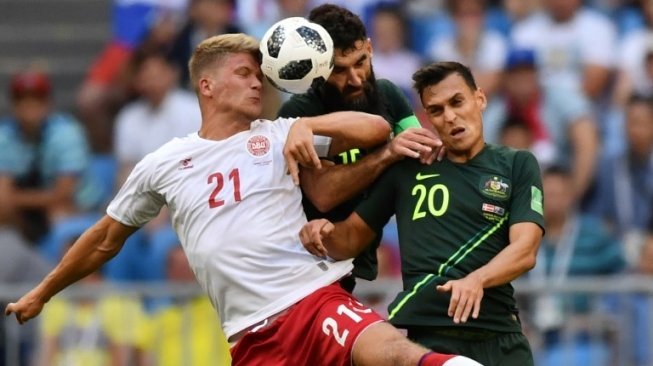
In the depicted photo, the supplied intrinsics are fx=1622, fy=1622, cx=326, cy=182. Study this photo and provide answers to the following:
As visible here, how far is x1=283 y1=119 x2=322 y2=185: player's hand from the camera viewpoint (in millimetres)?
7859

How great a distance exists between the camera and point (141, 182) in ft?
27.2

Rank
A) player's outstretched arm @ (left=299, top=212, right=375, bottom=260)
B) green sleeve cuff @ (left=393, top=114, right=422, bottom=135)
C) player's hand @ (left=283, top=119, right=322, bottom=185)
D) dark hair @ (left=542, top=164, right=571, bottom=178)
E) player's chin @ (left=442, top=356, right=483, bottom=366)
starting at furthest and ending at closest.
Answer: dark hair @ (left=542, top=164, right=571, bottom=178), green sleeve cuff @ (left=393, top=114, right=422, bottom=135), player's outstretched arm @ (left=299, top=212, right=375, bottom=260), player's hand @ (left=283, top=119, right=322, bottom=185), player's chin @ (left=442, top=356, right=483, bottom=366)

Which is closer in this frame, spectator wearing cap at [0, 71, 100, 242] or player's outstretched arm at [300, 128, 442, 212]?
player's outstretched arm at [300, 128, 442, 212]

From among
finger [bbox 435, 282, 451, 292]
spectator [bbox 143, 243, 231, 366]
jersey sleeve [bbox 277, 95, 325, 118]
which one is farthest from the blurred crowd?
finger [bbox 435, 282, 451, 292]

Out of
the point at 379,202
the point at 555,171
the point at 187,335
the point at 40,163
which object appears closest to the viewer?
the point at 379,202

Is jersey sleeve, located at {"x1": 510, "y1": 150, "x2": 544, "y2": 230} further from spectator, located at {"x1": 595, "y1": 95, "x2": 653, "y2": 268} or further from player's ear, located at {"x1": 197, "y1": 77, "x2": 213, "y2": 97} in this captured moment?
spectator, located at {"x1": 595, "y1": 95, "x2": 653, "y2": 268}

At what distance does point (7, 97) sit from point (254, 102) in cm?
872

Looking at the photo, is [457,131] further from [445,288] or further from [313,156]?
[445,288]

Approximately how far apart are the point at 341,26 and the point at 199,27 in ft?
20.7

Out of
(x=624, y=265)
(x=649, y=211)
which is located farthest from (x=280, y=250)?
(x=649, y=211)

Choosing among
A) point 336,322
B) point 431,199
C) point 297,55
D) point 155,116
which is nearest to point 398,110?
Result: point 431,199

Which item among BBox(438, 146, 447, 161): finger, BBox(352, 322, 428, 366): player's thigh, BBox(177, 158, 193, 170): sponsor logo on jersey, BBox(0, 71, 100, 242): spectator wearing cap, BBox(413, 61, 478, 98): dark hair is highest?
BBox(413, 61, 478, 98): dark hair

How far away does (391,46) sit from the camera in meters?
14.0

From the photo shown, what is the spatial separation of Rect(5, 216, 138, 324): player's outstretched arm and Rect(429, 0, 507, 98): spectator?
5812 millimetres
